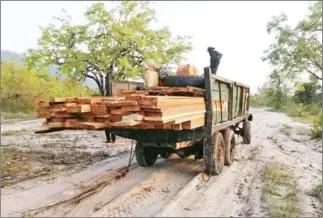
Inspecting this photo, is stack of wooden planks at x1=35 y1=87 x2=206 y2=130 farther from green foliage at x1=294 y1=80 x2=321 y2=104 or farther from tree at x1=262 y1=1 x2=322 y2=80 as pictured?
green foliage at x1=294 y1=80 x2=321 y2=104

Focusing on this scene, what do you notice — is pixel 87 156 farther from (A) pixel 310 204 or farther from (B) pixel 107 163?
(A) pixel 310 204

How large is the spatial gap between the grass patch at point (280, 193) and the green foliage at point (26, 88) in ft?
58.0

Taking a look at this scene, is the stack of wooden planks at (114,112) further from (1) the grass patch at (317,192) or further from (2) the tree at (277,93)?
(2) the tree at (277,93)

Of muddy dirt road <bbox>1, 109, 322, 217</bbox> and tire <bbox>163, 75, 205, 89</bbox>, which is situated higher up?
tire <bbox>163, 75, 205, 89</bbox>

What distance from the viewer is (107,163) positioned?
8664 millimetres

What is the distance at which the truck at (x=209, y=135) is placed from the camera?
6.64 m

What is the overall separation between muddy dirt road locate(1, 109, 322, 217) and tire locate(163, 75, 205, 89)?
1.74 metres

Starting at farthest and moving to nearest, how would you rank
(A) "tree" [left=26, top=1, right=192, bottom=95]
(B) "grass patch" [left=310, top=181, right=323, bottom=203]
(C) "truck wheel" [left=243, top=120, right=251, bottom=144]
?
(A) "tree" [left=26, top=1, right=192, bottom=95] < (C) "truck wheel" [left=243, top=120, right=251, bottom=144] < (B) "grass patch" [left=310, top=181, right=323, bottom=203]

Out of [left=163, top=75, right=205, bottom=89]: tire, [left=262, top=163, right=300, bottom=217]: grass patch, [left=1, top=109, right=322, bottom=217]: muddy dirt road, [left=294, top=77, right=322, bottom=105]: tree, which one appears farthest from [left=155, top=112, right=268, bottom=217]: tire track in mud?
[left=294, top=77, right=322, bottom=105]: tree

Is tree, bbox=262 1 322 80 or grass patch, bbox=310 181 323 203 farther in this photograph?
tree, bbox=262 1 322 80

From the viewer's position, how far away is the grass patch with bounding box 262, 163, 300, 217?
209 inches

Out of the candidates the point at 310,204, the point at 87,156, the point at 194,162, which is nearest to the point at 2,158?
the point at 87,156

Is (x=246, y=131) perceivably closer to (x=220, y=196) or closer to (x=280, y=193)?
(x=280, y=193)

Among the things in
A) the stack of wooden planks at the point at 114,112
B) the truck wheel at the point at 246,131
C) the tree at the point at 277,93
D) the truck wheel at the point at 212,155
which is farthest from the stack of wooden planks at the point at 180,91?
the tree at the point at 277,93
